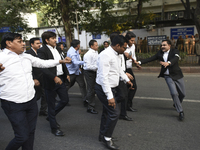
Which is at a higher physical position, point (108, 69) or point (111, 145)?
point (108, 69)

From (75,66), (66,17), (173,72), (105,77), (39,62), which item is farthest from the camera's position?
(66,17)

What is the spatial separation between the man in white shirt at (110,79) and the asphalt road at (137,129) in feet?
1.30

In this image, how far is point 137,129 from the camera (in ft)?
13.2

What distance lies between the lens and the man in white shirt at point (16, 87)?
252 cm

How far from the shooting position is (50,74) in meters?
3.54

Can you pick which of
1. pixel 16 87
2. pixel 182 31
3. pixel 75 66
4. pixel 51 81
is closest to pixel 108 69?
pixel 51 81

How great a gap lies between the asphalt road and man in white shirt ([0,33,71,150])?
1.00m

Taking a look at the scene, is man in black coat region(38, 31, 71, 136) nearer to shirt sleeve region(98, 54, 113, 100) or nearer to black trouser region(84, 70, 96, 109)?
shirt sleeve region(98, 54, 113, 100)

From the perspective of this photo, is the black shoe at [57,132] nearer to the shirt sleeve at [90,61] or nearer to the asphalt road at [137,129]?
the asphalt road at [137,129]

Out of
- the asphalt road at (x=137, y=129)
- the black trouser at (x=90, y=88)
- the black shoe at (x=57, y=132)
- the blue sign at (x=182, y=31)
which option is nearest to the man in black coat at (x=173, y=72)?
the asphalt road at (x=137, y=129)

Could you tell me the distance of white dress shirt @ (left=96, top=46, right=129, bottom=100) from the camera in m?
3.12

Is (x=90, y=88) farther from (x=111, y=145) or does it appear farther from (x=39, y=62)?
(x=39, y=62)

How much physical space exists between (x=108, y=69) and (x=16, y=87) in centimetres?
133

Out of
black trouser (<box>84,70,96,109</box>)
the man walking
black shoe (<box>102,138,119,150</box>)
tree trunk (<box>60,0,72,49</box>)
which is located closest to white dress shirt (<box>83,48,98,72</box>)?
black trouser (<box>84,70,96,109</box>)
